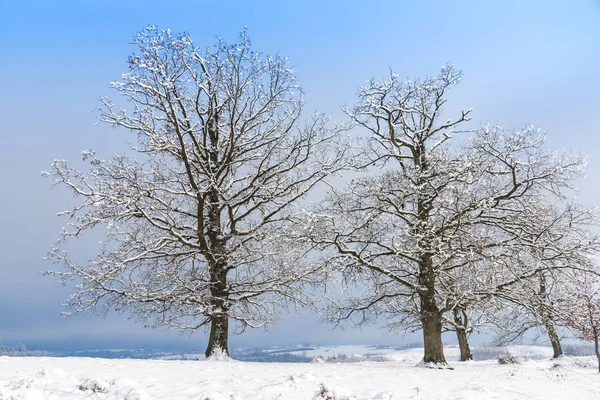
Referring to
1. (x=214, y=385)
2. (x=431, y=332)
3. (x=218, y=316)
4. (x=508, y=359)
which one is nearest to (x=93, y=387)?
(x=214, y=385)

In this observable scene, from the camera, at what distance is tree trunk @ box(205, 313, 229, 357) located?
613 inches

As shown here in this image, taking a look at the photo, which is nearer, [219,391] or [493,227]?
[219,391]

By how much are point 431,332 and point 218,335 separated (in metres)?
7.81

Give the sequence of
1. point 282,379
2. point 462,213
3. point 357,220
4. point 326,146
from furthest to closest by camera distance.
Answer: point 326,146, point 357,220, point 462,213, point 282,379

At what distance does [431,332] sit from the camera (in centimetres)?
1644

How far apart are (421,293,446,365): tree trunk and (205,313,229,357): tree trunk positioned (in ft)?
24.0

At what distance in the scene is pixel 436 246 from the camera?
14609mm

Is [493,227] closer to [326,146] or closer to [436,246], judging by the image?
[436,246]

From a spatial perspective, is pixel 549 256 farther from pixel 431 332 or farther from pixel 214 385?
pixel 214 385

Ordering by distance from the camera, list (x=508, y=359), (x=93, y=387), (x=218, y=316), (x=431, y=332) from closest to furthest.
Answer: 1. (x=93, y=387)
2. (x=218, y=316)
3. (x=431, y=332)
4. (x=508, y=359)

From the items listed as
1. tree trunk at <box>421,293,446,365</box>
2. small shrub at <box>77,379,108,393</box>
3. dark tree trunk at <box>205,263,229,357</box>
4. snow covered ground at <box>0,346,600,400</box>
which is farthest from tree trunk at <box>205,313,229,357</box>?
small shrub at <box>77,379,108,393</box>

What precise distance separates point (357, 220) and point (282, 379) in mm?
8884

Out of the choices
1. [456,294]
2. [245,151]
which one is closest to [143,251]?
[245,151]

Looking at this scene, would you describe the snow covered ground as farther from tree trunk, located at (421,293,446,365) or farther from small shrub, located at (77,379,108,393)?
tree trunk, located at (421,293,446,365)
